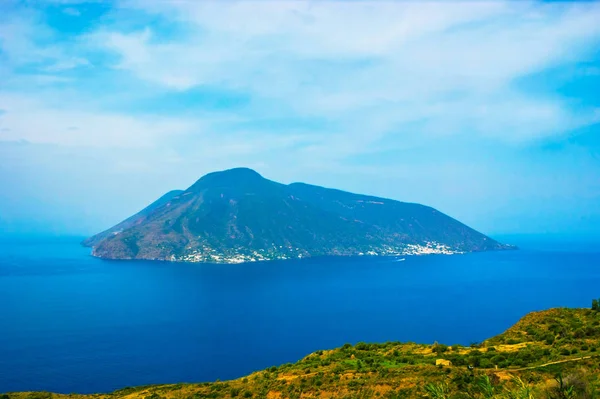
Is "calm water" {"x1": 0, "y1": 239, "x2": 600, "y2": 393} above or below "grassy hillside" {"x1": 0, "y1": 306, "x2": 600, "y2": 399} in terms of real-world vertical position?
below

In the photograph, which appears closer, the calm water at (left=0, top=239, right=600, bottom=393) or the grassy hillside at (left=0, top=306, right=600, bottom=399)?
the grassy hillside at (left=0, top=306, right=600, bottom=399)

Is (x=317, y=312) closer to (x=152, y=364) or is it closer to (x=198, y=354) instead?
(x=198, y=354)

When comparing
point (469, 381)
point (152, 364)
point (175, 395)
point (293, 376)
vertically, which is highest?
point (469, 381)

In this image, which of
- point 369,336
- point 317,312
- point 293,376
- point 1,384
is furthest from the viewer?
point 317,312

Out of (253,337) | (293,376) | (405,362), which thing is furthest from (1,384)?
(405,362)

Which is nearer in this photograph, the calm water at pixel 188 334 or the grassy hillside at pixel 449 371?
the grassy hillside at pixel 449 371

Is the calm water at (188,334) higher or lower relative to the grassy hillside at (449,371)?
lower

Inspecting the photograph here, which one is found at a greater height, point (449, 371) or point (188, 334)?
point (449, 371)

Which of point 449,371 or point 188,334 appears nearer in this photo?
point 449,371
